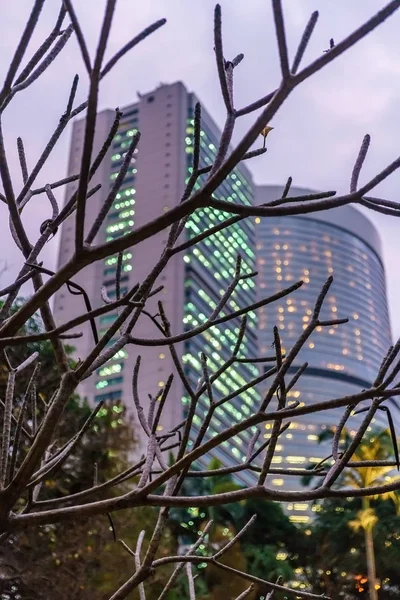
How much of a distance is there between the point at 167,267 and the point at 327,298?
36.6 meters

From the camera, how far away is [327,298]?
106188 mm

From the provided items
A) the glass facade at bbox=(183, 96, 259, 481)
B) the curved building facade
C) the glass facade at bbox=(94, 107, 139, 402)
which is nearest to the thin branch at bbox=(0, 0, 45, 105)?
the glass facade at bbox=(94, 107, 139, 402)

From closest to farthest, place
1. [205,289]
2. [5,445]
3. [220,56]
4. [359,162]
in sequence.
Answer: [220,56] → [359,162] → [5,445] → [205,289]

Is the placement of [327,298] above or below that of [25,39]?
above

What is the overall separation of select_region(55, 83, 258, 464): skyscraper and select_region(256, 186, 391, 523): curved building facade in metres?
16.0

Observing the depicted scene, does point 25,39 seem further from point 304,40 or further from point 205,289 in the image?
point 205,289


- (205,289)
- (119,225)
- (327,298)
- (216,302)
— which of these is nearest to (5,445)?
(205,289)

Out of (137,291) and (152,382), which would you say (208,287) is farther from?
(137,291)

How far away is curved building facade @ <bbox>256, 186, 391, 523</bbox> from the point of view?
106m

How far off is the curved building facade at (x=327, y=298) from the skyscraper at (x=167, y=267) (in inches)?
630

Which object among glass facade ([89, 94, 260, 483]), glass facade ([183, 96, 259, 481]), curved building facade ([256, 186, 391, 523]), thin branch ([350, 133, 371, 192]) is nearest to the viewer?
thin branch ([350, 133, 371, 192])

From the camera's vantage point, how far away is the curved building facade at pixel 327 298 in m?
106

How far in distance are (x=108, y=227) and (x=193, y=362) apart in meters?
23.2

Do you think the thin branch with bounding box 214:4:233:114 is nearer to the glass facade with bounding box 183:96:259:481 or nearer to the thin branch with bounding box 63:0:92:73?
the thin branch with bounding box 63:0:92:73
